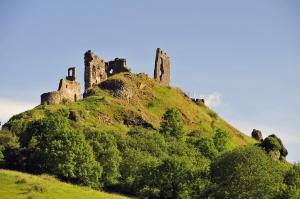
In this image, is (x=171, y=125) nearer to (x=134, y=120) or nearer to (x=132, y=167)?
(x=134, y=120)

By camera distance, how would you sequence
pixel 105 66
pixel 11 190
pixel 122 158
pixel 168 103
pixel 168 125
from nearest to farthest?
1. pixel 11 190
2. pixel 122 158
3. pixel 168 125
4. pixel 168 103
5. pixel 105 66

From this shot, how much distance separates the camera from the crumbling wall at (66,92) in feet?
431

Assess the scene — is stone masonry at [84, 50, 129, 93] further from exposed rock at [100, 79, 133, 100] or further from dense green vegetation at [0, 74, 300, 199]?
dense green vegetation at [0, 74, 300, 199]

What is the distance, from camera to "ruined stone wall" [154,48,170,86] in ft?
571

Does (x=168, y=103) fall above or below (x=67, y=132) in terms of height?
above

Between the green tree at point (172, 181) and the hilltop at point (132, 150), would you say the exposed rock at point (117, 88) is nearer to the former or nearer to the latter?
the hilltop at point (132, 150)

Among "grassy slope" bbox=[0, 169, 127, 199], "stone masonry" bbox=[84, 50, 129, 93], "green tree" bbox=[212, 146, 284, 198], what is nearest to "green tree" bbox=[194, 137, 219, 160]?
"green tree" bbox=[212, 146, 284, 198]

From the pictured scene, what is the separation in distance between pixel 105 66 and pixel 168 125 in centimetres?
4110

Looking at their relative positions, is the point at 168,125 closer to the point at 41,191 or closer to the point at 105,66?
the point at 105,66

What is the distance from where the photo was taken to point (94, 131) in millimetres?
104688

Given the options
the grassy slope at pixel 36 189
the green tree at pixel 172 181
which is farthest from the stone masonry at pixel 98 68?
the grassy slope at pixel 36 189

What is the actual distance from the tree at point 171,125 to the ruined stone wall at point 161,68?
36.5 metres

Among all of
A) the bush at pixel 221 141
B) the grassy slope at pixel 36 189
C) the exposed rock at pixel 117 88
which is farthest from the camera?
the exposed rock at pixel 117 88

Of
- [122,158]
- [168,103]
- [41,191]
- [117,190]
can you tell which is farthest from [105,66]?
[41,191]
